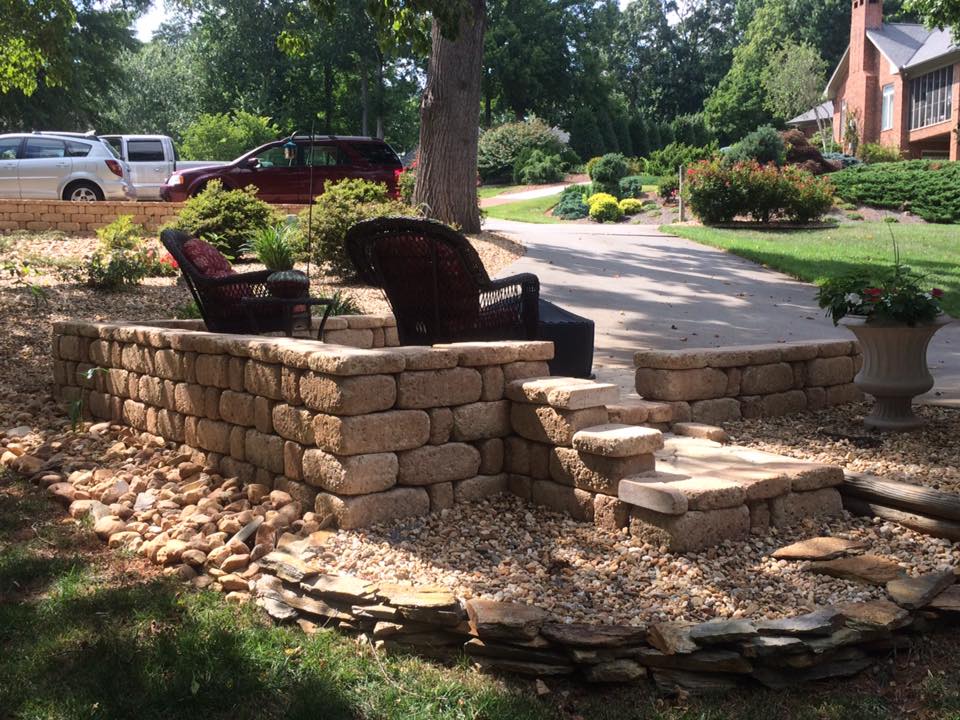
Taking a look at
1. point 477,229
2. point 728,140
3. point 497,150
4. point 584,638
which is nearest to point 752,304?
point 477,229

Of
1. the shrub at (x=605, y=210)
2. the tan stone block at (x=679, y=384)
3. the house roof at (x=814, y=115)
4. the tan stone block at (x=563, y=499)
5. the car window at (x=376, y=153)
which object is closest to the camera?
the tan stone block at (x=563, y=499)

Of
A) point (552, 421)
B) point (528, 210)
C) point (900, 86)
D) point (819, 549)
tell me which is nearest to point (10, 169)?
point (528, 210)

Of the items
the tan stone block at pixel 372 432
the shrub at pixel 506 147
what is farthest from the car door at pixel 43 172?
the shrub at pixel 506 147

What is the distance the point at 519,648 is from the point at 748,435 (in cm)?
282

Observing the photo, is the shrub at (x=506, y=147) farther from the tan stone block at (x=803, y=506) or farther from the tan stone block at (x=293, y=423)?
the tan stone block at (x=803, y=506)

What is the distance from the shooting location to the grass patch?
25.9m

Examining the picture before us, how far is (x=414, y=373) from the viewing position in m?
4.63

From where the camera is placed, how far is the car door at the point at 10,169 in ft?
59.4

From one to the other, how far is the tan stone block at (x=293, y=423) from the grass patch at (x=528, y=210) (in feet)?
67.0

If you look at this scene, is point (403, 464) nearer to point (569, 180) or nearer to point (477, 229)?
point (477, 229)

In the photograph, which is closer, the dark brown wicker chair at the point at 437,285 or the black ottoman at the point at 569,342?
the dark brown wicker chair at the point at 437,285

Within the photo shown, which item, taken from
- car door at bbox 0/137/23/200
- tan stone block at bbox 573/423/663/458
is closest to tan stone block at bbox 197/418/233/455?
tan stone block at bbox 573/423/663/458

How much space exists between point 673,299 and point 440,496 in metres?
7.57

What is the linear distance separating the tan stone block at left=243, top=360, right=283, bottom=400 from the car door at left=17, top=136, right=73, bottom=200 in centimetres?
1453
